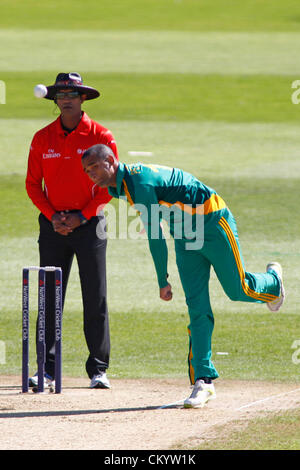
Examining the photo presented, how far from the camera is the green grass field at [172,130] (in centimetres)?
952

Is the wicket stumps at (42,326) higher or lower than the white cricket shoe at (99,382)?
higher

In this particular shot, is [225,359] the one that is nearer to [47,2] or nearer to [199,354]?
[199,354]

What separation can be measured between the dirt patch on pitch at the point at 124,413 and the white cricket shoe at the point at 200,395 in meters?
0.05

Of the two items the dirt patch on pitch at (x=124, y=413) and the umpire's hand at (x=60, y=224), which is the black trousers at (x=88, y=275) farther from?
the dirt patch on pitch at (x=124, y=413)

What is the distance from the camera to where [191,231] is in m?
6.75

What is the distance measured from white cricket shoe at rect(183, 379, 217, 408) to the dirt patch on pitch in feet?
0.17

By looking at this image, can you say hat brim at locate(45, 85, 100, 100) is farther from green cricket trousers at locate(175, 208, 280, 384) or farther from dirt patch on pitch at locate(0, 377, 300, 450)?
dirt patch on pitch at locate(0, 377, 300, 450)

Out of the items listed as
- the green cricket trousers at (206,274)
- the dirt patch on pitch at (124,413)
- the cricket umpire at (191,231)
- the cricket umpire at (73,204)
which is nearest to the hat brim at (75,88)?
the cricket umpire at (73,204)

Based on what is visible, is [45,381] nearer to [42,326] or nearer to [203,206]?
[42,326]

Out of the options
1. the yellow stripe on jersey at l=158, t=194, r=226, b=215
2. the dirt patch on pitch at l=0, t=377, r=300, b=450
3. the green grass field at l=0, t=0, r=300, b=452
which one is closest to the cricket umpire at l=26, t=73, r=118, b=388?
the dirt patch on pitch at l=0, t=377, r=300, b=450

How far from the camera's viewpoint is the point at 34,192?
25.5 ft

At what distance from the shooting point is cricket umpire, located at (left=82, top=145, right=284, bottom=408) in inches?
258

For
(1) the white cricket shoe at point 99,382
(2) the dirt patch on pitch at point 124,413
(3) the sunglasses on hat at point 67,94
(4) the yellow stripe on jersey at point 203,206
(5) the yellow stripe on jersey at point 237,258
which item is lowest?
(2) the dirt patch on pitch at point 124,413

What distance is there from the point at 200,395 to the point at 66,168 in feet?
6.62
